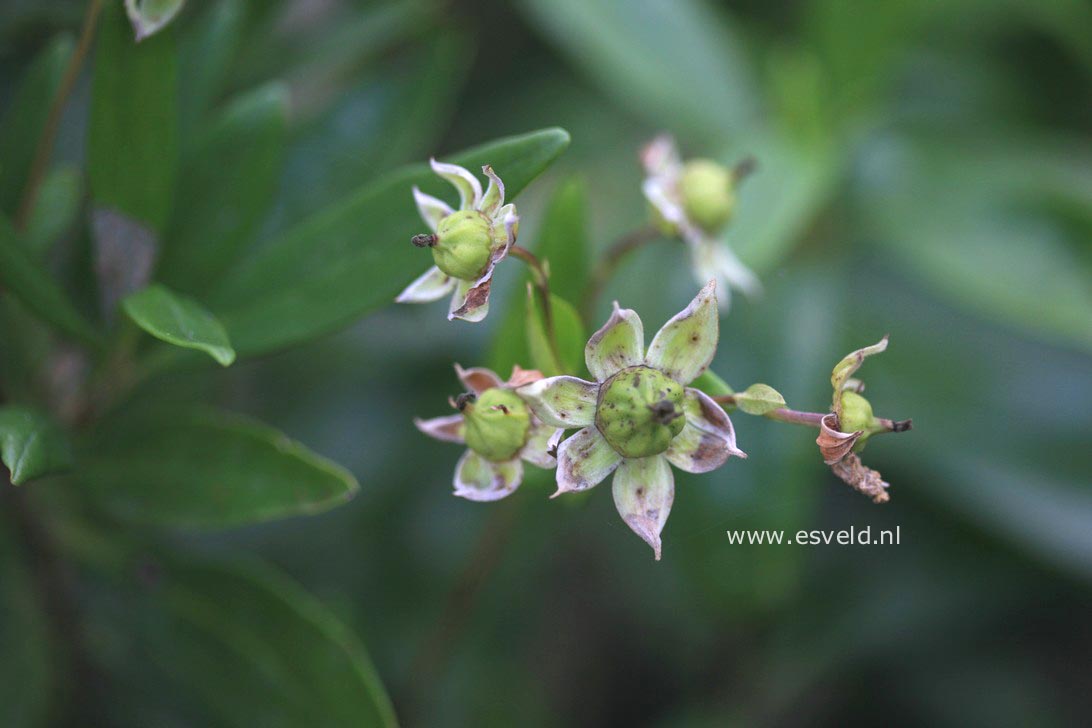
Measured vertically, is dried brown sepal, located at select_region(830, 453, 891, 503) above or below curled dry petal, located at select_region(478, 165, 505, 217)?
below

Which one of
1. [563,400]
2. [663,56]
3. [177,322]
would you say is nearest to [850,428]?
[563,400]

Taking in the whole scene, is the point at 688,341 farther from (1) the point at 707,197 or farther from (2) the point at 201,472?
(2) the point at 201,472

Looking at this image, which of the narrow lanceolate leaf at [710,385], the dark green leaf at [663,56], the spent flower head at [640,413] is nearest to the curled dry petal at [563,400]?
the spent flower head at [640,413]

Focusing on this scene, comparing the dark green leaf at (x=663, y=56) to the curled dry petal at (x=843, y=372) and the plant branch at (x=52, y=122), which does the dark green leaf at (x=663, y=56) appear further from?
the curled dry petal at (x=843, y=372)

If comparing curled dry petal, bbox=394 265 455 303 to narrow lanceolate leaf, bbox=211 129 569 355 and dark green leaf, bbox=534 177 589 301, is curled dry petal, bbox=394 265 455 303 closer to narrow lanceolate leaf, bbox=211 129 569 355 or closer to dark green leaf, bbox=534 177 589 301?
narrow lanceolate leaf, bbox=211 129 569 355

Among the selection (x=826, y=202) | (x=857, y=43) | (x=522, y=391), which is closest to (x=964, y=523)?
(x=826, y=202)

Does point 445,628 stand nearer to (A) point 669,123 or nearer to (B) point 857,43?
→ (A) point 669,123

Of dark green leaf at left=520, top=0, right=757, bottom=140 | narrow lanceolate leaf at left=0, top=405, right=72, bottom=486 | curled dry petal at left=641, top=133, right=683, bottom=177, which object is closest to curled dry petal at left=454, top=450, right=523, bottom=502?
narrow lanceolate leaf at left=0, top=405, right=72, bottom=486
